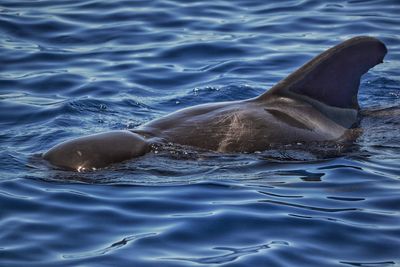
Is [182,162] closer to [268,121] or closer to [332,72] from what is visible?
Result: [268,121]

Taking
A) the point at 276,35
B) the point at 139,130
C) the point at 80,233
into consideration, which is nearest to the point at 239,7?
the point at 276,35

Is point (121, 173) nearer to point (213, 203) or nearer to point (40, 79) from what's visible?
point (213, 203)

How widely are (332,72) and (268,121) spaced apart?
921 mm

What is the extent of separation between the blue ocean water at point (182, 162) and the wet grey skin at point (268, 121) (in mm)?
181

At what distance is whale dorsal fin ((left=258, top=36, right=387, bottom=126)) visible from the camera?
9.41m

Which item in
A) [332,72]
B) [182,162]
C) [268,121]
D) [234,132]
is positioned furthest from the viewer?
[332,72]

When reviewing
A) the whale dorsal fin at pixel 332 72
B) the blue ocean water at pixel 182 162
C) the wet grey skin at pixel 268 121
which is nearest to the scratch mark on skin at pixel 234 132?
the wet grey skin at pixel 268 121

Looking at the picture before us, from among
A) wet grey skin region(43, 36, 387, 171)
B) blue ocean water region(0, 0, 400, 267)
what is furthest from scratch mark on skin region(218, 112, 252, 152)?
blue ocean water region(0, 0, 400, 267)

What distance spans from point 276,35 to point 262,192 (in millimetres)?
6815

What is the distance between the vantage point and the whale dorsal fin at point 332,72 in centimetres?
941

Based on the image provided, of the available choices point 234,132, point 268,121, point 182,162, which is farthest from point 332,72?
point 182,162

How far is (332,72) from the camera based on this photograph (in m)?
9.49

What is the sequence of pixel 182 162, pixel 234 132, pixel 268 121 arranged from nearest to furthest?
pixel 182 162 → pixel 234 132 → pixel 268 121

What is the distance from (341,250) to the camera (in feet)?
22.1
